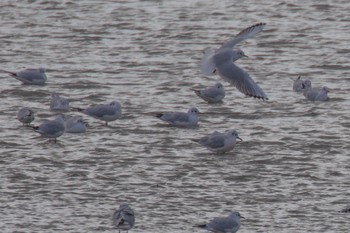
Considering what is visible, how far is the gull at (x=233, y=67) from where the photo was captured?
15505 mm

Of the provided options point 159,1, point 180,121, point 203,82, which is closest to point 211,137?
point 180,121

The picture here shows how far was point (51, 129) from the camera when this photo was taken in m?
16.4

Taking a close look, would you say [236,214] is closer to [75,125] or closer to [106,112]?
[75,125]

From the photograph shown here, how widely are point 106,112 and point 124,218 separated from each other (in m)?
5.52

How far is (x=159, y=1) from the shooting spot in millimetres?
29344

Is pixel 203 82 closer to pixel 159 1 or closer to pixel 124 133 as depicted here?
pixel 124 133

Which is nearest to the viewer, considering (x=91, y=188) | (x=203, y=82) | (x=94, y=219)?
(x=94, y=219)

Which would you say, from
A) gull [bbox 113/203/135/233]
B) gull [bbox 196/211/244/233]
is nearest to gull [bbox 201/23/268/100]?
gull [bbox 196/211/244/233]

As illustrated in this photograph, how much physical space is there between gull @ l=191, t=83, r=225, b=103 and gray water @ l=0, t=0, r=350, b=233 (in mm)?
134

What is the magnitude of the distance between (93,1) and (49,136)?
13634 mm

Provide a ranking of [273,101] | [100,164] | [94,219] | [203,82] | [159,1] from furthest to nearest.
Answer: [159,1]
[203,82]
[273,101]
[100,164]
[94,219]

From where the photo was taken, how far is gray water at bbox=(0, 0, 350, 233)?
13.4 metres

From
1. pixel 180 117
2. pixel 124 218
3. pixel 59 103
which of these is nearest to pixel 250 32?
pixel 180 117

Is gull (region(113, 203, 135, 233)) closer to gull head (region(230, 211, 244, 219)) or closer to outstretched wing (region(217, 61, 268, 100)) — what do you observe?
gull head (region(230, 211, 244, 219))
